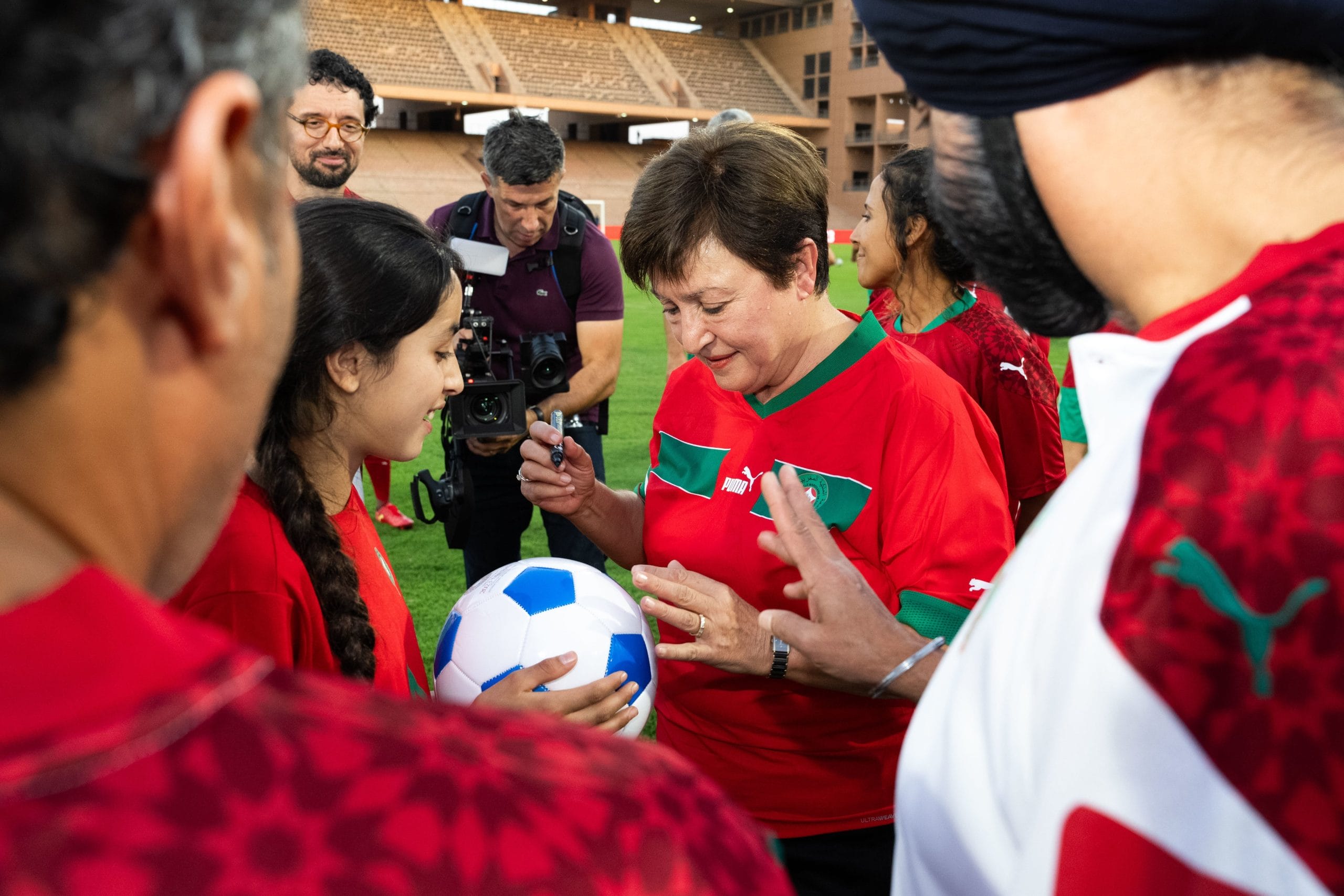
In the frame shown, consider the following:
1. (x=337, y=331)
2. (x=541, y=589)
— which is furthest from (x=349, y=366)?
(x=541, y=589)

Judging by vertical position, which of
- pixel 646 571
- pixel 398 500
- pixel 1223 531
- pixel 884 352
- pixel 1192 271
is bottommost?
pixel 398 500

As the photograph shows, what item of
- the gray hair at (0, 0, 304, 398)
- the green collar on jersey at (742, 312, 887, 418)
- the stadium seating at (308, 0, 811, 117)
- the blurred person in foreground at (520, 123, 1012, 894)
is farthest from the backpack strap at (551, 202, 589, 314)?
the stadium seating at (308, 0, 811, 117)

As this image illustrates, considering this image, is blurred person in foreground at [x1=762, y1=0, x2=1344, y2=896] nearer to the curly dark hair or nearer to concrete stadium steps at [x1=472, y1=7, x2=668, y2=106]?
the curly dark hair

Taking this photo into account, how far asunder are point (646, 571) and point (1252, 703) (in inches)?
53.3

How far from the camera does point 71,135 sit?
45 centimetres

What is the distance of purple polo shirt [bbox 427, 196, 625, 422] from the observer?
4594 millimetres

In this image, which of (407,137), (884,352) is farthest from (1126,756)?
(407,137)

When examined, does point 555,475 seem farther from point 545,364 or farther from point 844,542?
point 545,364

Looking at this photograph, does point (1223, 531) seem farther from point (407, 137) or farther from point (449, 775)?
point (407, 137)

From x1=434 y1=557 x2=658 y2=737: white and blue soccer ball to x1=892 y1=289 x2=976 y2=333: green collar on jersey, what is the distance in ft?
6.47

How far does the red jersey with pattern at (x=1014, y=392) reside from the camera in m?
3.50

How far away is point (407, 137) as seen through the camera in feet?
110

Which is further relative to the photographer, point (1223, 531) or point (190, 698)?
point (1223, 531)

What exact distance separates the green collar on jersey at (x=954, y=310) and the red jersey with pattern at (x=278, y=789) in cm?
339
